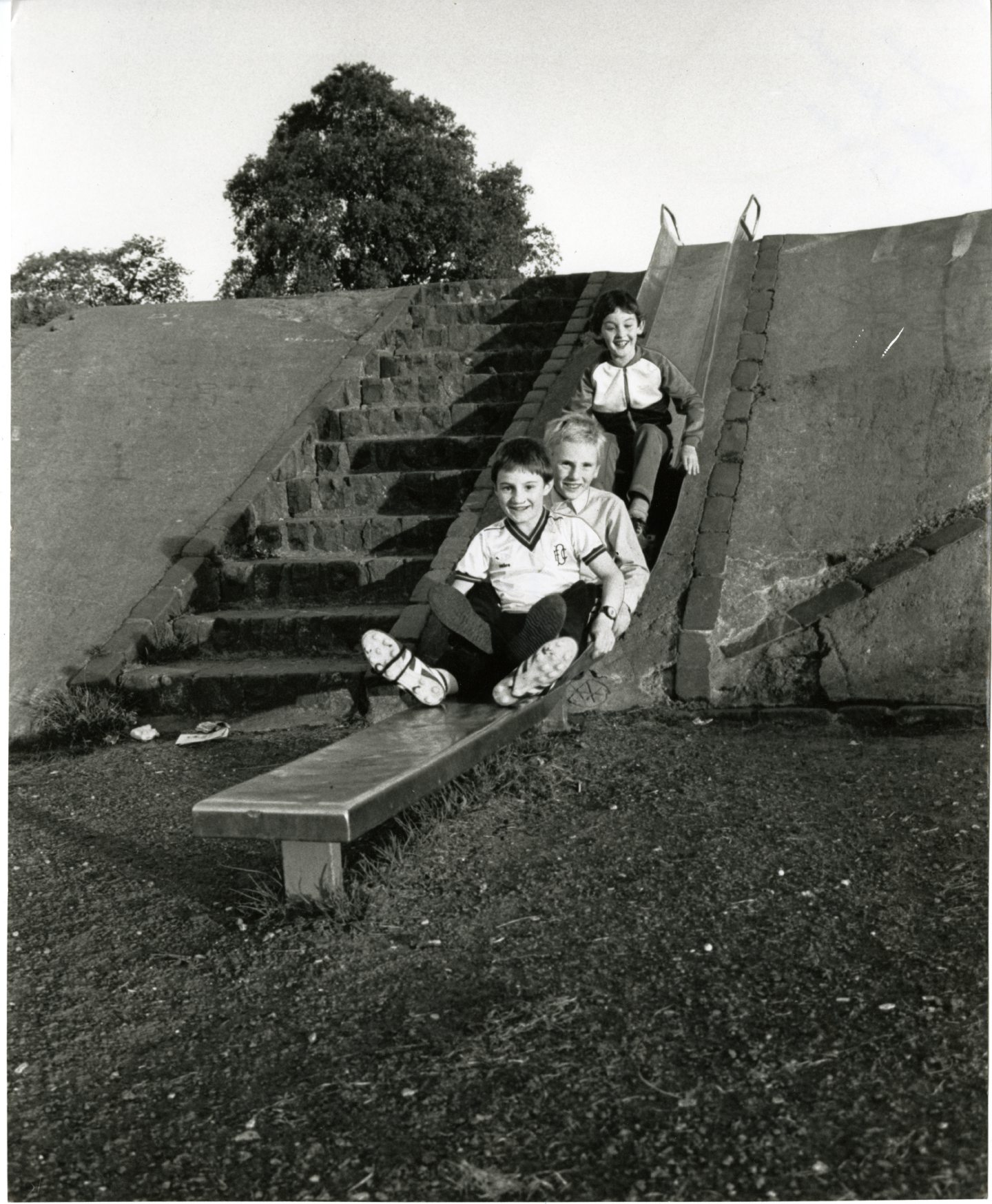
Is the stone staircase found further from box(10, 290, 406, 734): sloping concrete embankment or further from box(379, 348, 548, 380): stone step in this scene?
box(10, 290, 406, 734): sloping concrete embankment

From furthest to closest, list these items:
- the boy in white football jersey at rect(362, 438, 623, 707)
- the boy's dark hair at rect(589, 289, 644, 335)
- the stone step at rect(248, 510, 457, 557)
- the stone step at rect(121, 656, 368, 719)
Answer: the stone step at rect(248, 510, 457, 557) → the boy's dark hair at rect(589, 289, 644, 335) → the stone step at rect(121, 656, 368, 719) → the boy in white football jersey at rect(362, 438, 623, 707)

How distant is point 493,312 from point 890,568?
17.7 ft

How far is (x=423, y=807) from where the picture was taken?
4270 mm

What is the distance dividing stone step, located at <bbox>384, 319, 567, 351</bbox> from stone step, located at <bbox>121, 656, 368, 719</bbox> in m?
4.26

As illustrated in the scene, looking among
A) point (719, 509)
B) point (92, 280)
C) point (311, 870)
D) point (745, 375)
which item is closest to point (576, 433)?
point (719, 509)

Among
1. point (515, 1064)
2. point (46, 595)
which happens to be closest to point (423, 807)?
point (515, 1064)

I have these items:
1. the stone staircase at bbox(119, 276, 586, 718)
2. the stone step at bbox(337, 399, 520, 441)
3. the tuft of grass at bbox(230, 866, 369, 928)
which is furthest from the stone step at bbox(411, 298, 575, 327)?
the tuft of grass at bbox(230, 866, 369, 928)

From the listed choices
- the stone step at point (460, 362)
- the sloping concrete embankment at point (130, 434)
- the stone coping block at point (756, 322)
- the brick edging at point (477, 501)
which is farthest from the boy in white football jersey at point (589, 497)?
the stone step at point (460, 362)

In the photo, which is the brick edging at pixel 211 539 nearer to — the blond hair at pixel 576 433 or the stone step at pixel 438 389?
the stone step at pixel 438 389

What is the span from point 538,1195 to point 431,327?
8.66 m

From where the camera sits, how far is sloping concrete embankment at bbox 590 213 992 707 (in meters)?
5.56

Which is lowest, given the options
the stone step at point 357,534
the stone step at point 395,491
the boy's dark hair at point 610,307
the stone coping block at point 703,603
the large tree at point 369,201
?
the stone coping block at point 703,603

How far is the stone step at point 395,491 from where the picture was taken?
25.0 feet

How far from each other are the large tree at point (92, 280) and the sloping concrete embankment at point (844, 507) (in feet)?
31.7
